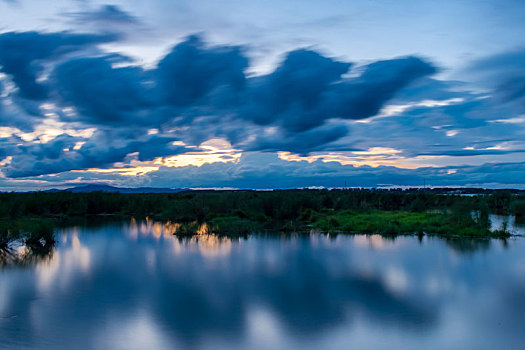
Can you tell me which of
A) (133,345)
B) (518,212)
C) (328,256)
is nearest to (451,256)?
(328,256)

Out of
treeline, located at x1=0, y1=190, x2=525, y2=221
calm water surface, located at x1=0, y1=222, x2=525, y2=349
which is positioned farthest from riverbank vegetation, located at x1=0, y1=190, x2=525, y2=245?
calm water surface, located at x1=0, y1=222, x2=525, y2=349

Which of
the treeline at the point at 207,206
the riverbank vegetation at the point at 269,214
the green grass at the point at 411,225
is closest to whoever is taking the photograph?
the green grass at the point at 411,225

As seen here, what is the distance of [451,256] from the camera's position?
1944 centimetres

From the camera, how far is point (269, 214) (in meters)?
37.6

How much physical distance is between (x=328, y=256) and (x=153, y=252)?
25.6ft

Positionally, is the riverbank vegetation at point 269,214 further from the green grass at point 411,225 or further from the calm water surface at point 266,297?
the calm water surface at point 266,297

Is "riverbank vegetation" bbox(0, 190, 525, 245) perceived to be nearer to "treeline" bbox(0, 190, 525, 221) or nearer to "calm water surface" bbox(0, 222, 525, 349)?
"treeline" bbox(0, 190, 525, 221)

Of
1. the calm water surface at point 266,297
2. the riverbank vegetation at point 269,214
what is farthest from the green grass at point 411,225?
the calm water surface at point 266,297

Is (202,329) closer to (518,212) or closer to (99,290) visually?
(99,290)

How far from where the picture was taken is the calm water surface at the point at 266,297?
9586mm

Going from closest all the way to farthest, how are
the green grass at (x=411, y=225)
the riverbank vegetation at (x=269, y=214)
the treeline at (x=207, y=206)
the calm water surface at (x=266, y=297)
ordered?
the calm water surface at (x=266, y=297) → the green grass at (x=411, y=225) → the riverbank vegetation at (x=269, y=214) → the treeline at (x=207, y=206)

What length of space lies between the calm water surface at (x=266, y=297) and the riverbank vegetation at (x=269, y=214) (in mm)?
4186

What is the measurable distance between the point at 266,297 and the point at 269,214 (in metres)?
24.7

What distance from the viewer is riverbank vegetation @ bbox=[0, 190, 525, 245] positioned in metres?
26.2
